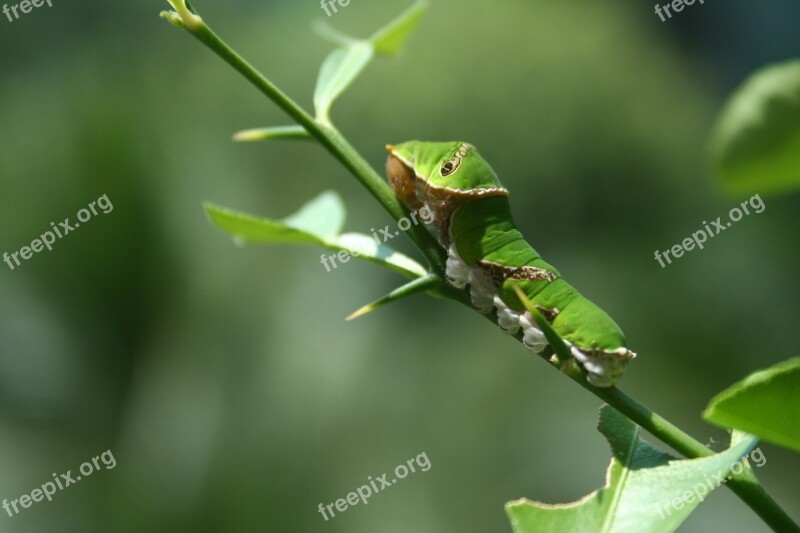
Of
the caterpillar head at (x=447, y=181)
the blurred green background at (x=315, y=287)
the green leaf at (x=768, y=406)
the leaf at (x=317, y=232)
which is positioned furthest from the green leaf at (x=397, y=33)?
the blurred green background at (x=315, y=287)

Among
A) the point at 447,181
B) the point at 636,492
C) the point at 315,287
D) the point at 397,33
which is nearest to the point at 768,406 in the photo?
the point at 636,492

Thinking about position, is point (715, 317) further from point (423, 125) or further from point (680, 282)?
point (423, 125)

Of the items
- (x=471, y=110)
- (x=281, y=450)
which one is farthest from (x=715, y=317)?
(x=281, y=450)

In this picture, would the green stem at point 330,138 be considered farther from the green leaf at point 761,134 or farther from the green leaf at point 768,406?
the green leaf at point 761,134

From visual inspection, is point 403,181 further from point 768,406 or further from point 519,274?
point 768,406

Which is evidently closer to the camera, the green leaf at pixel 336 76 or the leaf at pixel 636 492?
the leaf at pixel 636 492

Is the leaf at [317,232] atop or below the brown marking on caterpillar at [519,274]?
atop

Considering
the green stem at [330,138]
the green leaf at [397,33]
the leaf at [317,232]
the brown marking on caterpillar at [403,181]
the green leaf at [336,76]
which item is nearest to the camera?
the green leaf at [397,33]

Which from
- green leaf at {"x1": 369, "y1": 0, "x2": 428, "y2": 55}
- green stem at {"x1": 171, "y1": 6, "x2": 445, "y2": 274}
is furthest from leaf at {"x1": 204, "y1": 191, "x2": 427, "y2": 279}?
green leaf at {"x1": 369, "y1": 0, "x2": 428, "y2": 55}

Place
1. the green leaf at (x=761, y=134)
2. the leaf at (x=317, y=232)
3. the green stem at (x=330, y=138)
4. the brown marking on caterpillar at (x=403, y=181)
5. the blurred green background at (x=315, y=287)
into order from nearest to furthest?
the green leaf at (x=761, y=134) < the leaf at (x=317, y=232) < the green stem at (x=330, y=138) < the brown marking on caterpillar at (x=403, y=181) < the blurred green background at (x=315, y=287)
